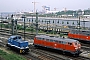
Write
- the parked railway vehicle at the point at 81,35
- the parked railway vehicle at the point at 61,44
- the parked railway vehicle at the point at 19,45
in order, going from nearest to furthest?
the parked railway vehicle at the point at 61,44 → the parked railway vehicle at the point at 19,45 → the parked railway vehicle at the point at 81,35

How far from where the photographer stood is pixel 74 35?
41.0m

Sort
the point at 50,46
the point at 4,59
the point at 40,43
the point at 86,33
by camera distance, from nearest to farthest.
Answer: the point at 4,59
the point at 50,46
the point at 40,43
the point at 86,33

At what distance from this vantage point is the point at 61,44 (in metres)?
29.5

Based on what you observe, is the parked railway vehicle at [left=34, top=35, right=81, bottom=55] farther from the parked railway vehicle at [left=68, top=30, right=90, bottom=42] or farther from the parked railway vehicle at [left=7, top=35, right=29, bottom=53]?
the parked railway vehicle at [left=68, top=30, right=90, bottom=42]

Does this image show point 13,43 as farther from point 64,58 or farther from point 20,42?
point 64,58

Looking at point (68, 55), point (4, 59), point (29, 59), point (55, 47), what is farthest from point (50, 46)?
point (4, 59)

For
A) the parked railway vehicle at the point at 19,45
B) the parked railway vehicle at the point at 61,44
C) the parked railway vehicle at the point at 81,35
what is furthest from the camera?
the parked railway vehicle at the point at 81,35

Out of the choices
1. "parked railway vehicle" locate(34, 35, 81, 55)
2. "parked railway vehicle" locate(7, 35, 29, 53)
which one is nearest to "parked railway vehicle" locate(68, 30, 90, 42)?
"parked railway vehicle" locate(34, 35, 81, 55)

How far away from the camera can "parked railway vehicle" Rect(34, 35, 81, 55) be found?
27.7m

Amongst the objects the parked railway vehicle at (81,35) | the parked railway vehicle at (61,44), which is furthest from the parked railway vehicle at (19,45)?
the parked railway vehicle at (81,35)

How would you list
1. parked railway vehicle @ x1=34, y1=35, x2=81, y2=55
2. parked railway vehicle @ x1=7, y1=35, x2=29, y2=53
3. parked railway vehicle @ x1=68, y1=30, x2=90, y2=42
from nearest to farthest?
parked railway vehicle @ x1=34, y1=35, x2=81, y2=55, parked railway vehicle @ x1=7, y1=35, x2=29, y2=53, parked railway vehicle @ x1=68, y1=30, x2=90, y2=42

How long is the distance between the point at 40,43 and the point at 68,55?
695 centimetres

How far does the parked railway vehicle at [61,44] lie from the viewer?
2773 centimetres

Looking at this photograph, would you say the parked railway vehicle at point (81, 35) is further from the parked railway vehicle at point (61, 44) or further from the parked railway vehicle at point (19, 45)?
the parked railway vehicle at point (19, 45)
